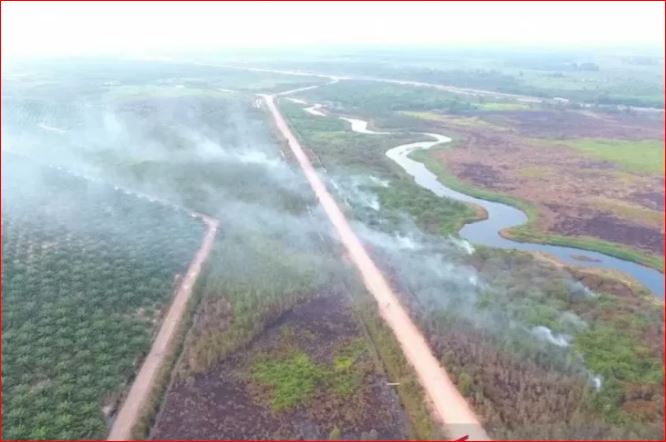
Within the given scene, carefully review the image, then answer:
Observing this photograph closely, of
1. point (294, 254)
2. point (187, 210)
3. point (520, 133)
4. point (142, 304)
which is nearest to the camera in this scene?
point (142, 304)

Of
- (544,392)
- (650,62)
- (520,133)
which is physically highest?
(650,62)

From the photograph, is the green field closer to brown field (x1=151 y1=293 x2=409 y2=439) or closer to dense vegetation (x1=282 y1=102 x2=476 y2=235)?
dense vegetation (x1=282 y1=102 x2=476 y2=235)

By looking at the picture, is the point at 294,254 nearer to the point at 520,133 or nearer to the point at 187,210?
the point at 187,210

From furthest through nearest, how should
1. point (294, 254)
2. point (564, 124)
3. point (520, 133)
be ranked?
point (564, 124), point (520, 133), point (294, 254)

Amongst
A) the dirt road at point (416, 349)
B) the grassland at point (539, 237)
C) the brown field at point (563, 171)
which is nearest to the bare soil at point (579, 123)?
the brown field at point (563, 171)

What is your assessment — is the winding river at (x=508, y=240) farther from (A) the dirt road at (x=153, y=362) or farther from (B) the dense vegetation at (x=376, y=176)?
(A) the dirt road at (x=153, y=362)

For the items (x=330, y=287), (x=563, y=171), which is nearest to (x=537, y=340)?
(x=330, y=287)

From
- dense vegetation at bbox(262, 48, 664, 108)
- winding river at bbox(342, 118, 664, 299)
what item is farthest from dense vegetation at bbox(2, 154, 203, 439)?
dense vegetation at bbox(262, 48, 664, 108)

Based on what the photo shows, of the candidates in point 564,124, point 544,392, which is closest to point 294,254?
point 544,392
